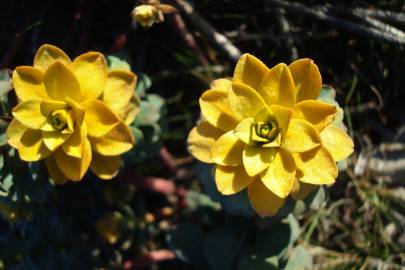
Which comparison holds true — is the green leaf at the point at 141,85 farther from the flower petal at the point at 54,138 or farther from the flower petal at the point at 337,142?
the flower petal at the point at 337,142

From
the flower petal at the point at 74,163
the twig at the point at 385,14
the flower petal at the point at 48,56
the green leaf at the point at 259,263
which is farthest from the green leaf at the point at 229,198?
the twig at the point at 385,14

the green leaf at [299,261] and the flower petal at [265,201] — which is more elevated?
the flower petal at [265,201]

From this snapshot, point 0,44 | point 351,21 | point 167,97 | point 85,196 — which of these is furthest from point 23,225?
point 351,21

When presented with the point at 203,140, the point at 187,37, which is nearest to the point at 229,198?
the point at 203,140

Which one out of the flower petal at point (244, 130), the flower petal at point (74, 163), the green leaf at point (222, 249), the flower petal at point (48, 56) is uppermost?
the flower petal at point (48, 56)

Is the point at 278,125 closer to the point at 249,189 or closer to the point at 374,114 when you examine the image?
the point at 249,189

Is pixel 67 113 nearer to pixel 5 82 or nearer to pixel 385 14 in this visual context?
pixel 5 82
